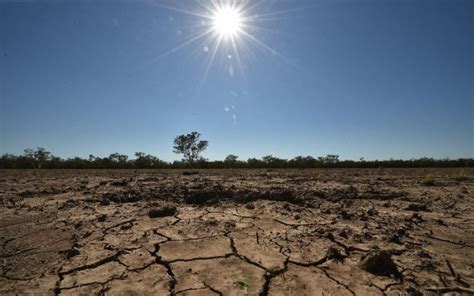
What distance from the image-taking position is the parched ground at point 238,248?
166 cm

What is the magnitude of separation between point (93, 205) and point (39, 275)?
2187 mm

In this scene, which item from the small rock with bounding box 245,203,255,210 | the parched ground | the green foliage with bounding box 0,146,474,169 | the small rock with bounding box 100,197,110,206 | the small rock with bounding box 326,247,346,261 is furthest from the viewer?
the green foliage with bounding box 0,146,474,169

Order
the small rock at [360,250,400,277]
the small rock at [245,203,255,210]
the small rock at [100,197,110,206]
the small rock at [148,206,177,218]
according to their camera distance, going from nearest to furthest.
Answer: the small rock at [360,250,400,277] → the small rock at [148,206,177,218] → the small rock at [245,203,255,210] → the small rock at [100,197,110,206]

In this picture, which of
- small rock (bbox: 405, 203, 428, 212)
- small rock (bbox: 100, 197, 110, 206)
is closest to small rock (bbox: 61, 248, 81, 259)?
small rock (bbox: 100, 197, 110, 206)

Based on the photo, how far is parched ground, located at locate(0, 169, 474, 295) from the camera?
1656mm

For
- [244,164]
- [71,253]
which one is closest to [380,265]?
[71,253]

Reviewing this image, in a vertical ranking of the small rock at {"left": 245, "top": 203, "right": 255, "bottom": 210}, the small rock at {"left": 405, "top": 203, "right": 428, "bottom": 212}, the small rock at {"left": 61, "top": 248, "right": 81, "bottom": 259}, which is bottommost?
the small rock at {"left": 61, "top": 248, "right": 81, "bottom": 259}

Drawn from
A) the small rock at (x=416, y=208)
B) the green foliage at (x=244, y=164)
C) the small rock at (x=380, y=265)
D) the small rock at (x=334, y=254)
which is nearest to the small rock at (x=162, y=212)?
the small rock at (x=334, y=254)

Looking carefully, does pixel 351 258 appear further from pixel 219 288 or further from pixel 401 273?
pixel 219 288

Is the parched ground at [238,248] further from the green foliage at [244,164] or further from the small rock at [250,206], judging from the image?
the green foliage at [244,164]

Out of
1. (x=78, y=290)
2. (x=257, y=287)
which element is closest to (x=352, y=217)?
(x=257, y=287)

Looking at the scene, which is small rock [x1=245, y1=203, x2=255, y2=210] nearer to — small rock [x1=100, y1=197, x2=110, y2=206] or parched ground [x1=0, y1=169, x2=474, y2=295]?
parched ground [x1=0, y1=169, x2=474, y2=295]

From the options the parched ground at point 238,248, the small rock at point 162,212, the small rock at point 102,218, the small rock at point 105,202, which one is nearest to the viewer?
the parched ground at point 238,248

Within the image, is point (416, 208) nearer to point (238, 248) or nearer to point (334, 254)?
point (334, 254)
